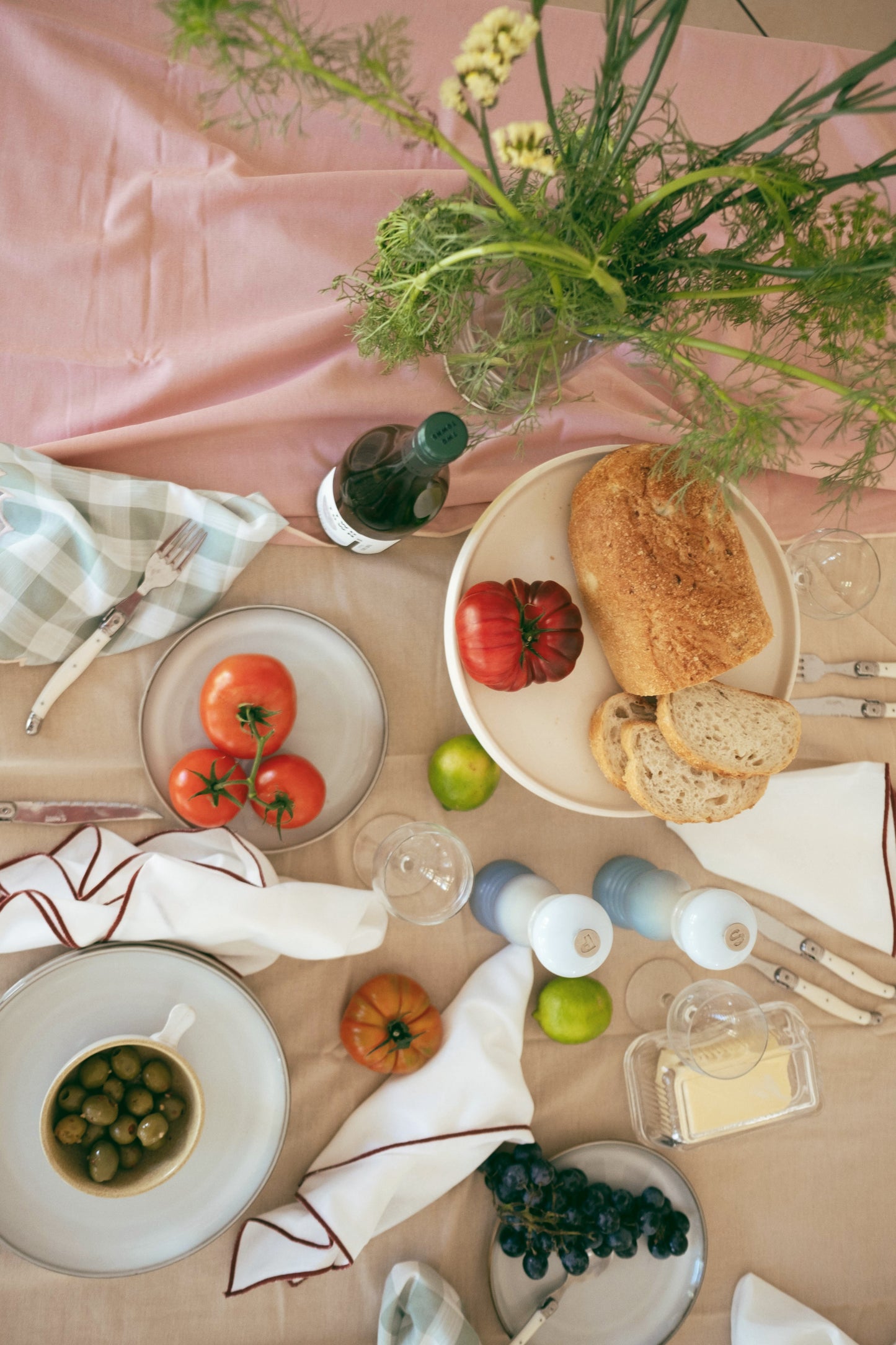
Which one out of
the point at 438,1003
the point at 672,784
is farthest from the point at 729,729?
the point at 438,1003

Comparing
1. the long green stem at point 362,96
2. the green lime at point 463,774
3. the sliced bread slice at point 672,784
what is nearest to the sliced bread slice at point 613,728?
the sliced bread slice at point 672,784

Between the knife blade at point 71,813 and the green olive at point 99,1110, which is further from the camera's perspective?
the knife blade at point 71,813

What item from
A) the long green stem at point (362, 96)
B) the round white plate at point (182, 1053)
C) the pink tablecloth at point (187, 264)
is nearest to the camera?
the long green stem at point (362, 96)

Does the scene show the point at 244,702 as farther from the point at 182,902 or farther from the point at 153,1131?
the point at 153,1131

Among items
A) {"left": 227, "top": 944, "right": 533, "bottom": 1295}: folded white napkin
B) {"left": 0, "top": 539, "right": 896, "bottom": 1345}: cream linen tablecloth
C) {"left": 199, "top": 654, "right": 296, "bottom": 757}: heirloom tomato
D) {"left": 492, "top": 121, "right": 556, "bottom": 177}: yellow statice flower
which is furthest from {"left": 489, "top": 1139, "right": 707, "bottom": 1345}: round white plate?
{"left": 492, "top": 121, "right": 556, "bottom": 177}: yellow statice flower

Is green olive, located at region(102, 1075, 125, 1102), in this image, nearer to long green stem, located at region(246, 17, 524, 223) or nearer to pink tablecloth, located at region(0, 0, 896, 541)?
pink tablecloth, located at region(0, 0, 896, 541)

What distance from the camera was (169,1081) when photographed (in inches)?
36.0

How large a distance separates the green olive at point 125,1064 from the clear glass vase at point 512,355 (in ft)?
2.63

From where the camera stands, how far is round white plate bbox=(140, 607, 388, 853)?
104 cm

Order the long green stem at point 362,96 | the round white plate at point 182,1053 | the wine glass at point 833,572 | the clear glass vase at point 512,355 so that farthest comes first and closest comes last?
the wine glass at point 833,572 < the round white plate at point 182,1053 < the clear glass vase at point 512,355 < the long green stem at point 362,96

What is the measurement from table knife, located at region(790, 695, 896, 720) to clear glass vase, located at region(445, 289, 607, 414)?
23.4 inches

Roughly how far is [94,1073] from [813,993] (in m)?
0.93

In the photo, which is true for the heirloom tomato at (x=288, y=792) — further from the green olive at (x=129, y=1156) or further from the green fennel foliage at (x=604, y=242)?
the green fennel foliage at (x=604, y=242)

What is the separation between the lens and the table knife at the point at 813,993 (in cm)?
118
